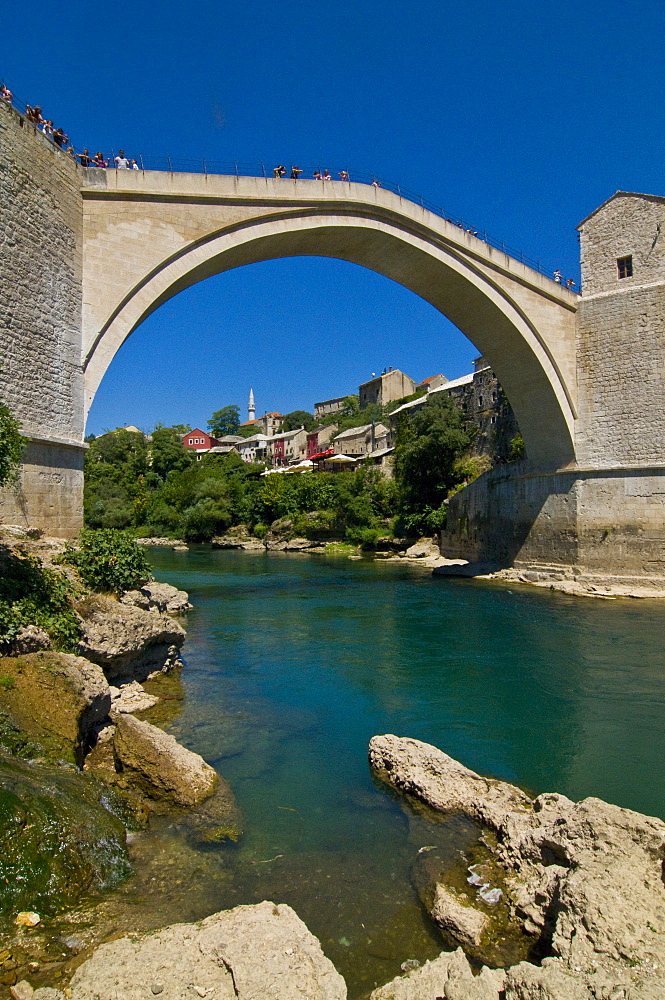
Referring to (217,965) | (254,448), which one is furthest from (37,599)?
(254,448)

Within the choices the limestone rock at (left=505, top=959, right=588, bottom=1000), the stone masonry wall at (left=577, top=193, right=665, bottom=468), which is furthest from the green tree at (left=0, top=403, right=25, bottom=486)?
the stone masonry wall at (left=577, top=193, right=665, bottom=468)

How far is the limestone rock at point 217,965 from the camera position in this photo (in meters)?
2.01

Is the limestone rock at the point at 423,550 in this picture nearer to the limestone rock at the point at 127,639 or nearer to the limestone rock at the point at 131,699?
the limestone rock at the point at 127,639

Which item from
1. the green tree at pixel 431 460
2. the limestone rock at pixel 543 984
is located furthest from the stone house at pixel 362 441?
the limestone rock at pixel 543 984

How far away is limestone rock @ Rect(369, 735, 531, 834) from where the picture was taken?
12.3 ft

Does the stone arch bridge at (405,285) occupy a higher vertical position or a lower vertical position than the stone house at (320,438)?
lower

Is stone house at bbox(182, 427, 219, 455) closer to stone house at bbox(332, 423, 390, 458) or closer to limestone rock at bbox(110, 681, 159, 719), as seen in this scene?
stone house at bbox(332, 423, 390, 458)

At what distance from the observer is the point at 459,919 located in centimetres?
279

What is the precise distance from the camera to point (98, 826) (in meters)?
3.18

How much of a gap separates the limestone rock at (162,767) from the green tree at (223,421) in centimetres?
6890

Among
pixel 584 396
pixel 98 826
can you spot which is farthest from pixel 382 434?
pixel 98 826

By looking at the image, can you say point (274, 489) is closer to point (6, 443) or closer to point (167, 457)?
point (167, 457)

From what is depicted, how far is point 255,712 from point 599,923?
4116 millimetres

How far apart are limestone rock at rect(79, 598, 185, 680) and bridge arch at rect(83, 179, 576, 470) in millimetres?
5422
